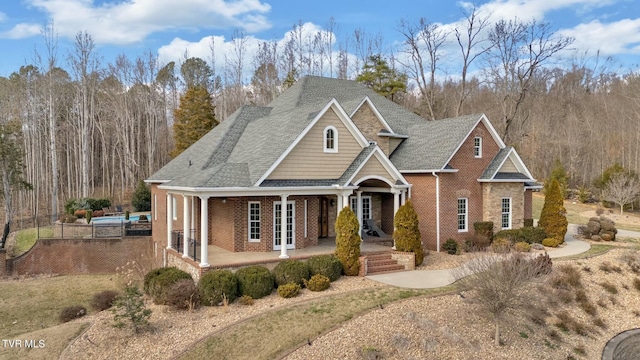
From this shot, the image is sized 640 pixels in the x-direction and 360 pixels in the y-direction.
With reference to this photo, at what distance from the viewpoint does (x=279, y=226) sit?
712 inches

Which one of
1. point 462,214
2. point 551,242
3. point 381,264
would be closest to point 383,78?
point 462,214

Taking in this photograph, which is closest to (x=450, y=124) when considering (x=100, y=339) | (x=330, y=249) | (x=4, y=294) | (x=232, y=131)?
(x=330, y=249)

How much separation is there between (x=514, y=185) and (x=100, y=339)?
20.4m

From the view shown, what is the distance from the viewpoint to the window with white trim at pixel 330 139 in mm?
18391

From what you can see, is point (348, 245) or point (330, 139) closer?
point (348, 245)

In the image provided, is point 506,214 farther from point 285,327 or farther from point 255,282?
point 285,327

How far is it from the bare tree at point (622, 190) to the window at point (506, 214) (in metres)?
21.2

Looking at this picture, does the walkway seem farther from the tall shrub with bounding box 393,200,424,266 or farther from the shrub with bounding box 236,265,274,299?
the shrub with bounding box 236,265,274,299

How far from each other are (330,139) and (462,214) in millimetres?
8293

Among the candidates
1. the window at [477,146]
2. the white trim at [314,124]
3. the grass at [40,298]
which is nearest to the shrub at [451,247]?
the window at [477,146]

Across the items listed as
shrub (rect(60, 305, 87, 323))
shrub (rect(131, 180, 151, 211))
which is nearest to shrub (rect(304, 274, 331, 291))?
shrub (rect(60, 305, 87, 323))

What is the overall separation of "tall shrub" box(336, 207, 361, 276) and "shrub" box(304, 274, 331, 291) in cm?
156

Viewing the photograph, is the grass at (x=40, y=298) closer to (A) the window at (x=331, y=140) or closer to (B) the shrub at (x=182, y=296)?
(B) the shrub at (x=182, y=296)

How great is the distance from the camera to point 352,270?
15.8m
